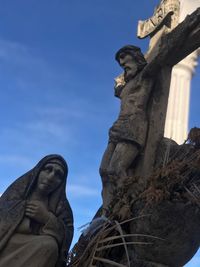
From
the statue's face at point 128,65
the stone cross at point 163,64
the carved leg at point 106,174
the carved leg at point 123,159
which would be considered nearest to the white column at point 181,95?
the statue's face at point 128,65

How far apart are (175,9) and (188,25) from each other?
2.97 m

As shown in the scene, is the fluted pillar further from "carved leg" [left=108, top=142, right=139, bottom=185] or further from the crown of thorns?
"carved leg" [left=108, top=142, right=139, bottom=185]

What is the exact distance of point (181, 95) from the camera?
14.6m

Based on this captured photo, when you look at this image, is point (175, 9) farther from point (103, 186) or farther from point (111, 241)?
point (111, 241)

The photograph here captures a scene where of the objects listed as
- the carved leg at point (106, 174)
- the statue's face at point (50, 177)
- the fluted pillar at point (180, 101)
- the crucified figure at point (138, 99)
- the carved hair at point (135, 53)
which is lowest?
the statue's face at point (50, 177)

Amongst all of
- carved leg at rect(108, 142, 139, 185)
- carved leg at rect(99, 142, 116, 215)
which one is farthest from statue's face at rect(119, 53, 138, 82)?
carved leg at rect(108, 142, 139, 185)

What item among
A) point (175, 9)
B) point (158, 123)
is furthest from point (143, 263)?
point (175, 9)

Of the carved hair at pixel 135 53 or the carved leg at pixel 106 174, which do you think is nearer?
the carved leg at pixel 106 174

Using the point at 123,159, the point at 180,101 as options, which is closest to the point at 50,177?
the point at 123,159

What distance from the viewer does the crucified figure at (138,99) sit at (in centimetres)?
622

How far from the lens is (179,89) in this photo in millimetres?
14711

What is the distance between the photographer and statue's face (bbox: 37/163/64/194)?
502 centimetres

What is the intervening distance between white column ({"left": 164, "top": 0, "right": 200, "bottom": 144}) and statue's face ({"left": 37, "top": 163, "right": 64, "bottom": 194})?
8.75m

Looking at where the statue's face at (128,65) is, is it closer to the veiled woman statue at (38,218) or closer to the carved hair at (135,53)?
the carved hair at (135,53)
